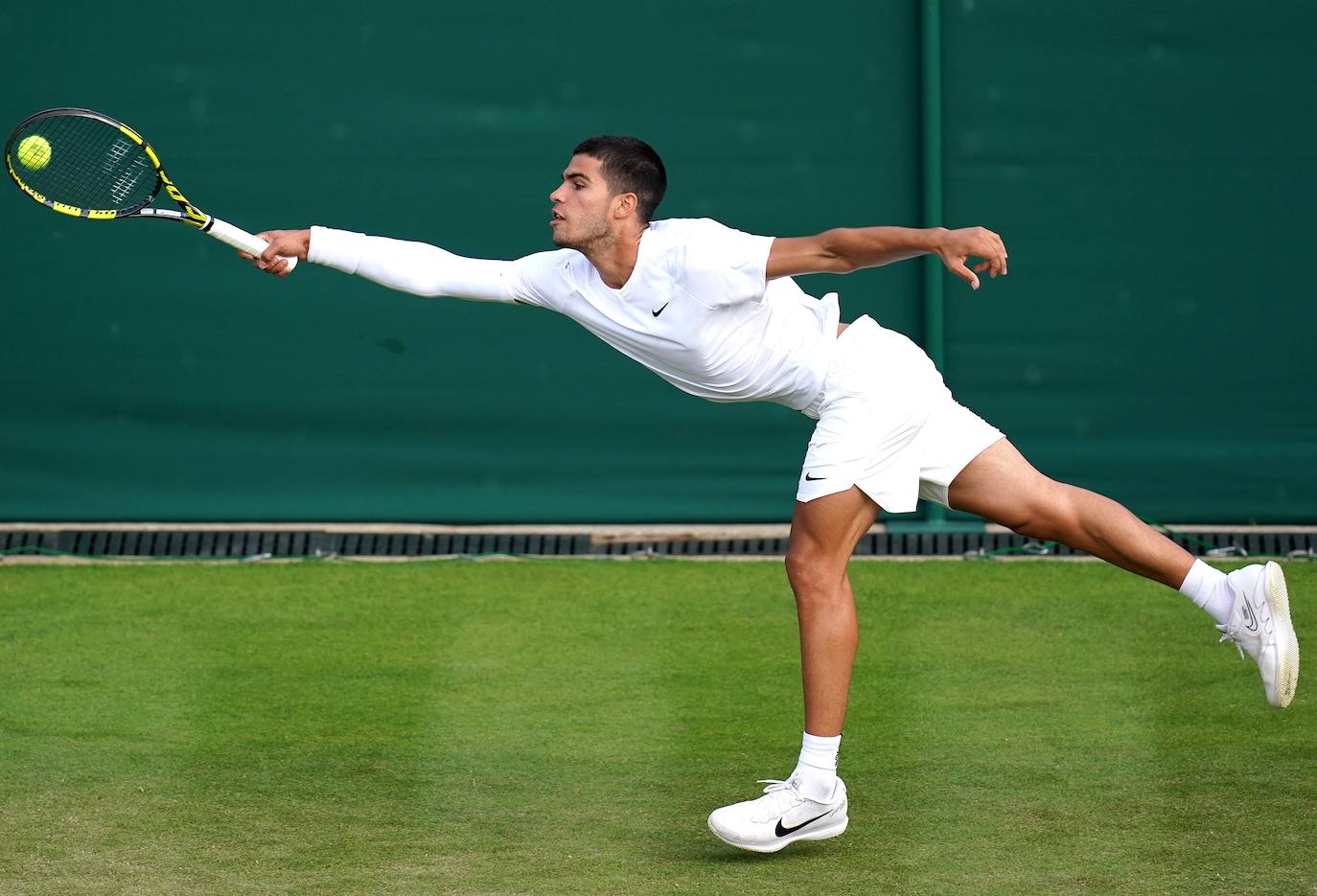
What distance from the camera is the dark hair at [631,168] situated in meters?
3.79

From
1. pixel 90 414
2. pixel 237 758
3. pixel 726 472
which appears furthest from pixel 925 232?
pixel 90 414

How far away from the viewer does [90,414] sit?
6.64m

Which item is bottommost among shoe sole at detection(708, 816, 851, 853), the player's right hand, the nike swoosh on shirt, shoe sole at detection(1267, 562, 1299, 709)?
shoe sole at detection(708, 816, 851, 853)

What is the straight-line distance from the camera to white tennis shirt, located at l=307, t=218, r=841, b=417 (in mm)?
3615

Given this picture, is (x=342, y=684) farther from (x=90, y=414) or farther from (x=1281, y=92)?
(x=1281, y=92)

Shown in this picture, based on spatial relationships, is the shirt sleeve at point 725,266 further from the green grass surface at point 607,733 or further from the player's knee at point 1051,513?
the green grass surface at point 607,733

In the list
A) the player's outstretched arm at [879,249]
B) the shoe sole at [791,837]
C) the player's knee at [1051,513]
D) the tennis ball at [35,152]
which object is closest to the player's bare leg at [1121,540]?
the player's knee at [1051,513]

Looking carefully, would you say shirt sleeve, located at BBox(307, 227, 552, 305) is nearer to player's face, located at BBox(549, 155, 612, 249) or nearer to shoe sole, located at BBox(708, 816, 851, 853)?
player's face, located at BBox(549, 155, 612, 249)

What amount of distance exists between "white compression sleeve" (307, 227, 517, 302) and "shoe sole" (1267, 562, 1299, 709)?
1668 mm

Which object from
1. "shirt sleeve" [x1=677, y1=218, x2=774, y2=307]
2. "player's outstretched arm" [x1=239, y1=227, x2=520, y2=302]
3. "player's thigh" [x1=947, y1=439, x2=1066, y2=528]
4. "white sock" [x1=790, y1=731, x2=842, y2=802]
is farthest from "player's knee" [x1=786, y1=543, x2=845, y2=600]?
"player's outstretched arm" [x1=239, y1=227, x2=520, y2=302]

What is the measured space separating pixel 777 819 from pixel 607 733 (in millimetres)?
935

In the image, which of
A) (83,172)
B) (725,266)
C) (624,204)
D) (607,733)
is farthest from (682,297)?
(83,172)

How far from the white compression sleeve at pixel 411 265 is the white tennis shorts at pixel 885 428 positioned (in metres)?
0.72

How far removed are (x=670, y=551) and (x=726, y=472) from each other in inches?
13.6
